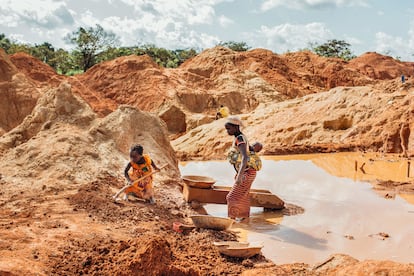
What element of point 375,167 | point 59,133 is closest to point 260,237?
point 59,133

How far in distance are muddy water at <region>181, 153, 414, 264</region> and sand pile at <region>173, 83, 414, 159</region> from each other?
6.72 feet

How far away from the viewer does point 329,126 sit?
52.2ft

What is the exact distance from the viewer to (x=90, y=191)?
19.5 feet

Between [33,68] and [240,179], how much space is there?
21.3 metres

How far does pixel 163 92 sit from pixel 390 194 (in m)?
18.0

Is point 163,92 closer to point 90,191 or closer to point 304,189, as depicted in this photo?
point 304,189

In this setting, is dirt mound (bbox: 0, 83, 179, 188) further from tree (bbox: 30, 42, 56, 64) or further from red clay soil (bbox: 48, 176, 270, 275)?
tree (bbox: 30, 42, 56, 64)

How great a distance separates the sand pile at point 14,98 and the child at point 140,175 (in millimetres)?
9864

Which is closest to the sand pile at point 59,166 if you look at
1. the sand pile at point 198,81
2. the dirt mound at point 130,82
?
the sand pile at point 198,81

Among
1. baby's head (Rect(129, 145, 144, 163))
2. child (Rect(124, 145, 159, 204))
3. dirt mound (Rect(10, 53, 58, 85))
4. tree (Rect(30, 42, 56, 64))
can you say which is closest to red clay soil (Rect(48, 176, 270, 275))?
child (Rect(124, 145, 159, 204))

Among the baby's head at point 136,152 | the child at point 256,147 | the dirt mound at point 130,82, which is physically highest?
the dirt mound at point 130,82

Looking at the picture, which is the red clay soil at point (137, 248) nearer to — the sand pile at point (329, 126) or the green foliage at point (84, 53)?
the sand pile at point (329, 126)

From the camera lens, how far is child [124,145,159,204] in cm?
616

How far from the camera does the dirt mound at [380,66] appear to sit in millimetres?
41875
